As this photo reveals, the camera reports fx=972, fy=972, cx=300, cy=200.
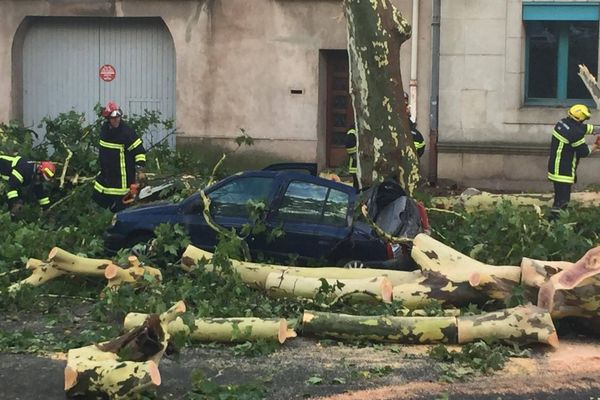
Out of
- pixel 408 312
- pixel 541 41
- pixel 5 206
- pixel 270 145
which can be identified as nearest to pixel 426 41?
pixel 541 41

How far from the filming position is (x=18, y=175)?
37.6ft

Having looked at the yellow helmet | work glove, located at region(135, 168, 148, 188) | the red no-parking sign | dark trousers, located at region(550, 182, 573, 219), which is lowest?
dark trousers, located at region(550, 182, 573, 219)

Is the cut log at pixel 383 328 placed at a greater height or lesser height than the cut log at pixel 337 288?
lesser

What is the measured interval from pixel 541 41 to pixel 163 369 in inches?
459

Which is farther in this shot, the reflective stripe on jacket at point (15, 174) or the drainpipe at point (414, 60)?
the drainpipe at point (414, 60)

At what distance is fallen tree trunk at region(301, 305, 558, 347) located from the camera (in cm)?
716

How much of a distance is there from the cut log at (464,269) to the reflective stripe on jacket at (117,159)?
4715mm

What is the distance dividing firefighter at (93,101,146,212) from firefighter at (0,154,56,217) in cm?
66

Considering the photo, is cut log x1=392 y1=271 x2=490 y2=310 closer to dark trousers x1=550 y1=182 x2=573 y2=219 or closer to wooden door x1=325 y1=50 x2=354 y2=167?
dark trousers x1=550 y1=182 x2=573 y2=219

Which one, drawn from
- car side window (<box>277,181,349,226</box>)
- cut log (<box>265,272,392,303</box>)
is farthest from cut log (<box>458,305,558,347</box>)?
car side window (<box>277,181,349,226</box>)

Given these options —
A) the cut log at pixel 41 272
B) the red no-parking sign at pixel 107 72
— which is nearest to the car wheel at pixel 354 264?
the cut log at pixel 41 272

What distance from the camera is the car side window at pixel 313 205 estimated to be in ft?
31.7

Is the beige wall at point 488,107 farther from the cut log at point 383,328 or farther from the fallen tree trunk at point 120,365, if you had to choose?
the fallen tree trunk at point 120,365

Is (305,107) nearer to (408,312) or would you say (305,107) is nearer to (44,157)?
(44,157)
